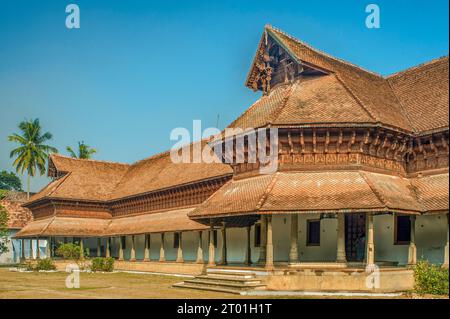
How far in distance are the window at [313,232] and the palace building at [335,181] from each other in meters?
0.05

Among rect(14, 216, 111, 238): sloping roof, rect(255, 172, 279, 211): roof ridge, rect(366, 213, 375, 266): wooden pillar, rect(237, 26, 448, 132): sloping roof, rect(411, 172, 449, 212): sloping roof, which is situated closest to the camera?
rect(366, 213, 375, 266): wooden pillar

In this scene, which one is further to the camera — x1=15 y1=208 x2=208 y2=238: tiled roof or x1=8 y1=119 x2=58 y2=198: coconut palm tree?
x1=8 y1=119 x2=58 y2=198: coconut palm tree

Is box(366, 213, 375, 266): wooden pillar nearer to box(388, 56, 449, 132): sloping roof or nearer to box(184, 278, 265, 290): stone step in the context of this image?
box(184, 278, 265, 290): stone step

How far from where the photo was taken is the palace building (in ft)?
76.3

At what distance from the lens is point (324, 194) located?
23.9 metres

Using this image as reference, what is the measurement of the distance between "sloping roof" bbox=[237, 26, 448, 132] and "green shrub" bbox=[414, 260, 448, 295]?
20.1 ft

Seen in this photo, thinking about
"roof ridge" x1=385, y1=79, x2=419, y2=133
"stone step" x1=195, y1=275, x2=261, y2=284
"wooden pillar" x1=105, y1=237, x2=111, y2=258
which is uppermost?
"roof ridge" x1=385, y1=79, x2=419, y2=133

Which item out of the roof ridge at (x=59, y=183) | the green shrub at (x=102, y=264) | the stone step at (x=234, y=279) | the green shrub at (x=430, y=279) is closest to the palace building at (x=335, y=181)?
the stone step at (x=234, y=279)

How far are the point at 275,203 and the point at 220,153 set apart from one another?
662 cm

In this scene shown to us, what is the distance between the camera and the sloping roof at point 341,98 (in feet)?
82.7

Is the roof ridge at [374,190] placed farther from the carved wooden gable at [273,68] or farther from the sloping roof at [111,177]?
the sloping roof at [111,177]

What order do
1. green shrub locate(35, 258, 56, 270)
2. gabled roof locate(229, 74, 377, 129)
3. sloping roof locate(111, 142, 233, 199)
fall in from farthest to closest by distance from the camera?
green shrub locate(35, 258, 56, 270), sloping roof locate(111, 142, 233, 199), gabled roof locate(229, 74, 377, 129)

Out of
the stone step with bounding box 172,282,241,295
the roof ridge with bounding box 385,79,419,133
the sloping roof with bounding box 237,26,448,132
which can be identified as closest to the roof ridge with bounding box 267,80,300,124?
the sloping roof with bounding box 237,26,448,132
